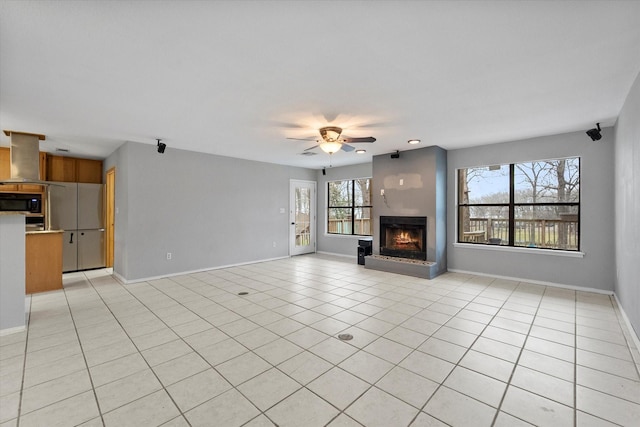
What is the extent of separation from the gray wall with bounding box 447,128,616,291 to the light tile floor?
1.55 ft

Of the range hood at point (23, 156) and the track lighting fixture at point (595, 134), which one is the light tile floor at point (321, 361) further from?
the track lighting fixture at point (595, 134)

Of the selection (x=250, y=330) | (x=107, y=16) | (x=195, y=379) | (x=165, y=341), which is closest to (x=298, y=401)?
(x=195, y=379)

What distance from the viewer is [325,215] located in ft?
26.9

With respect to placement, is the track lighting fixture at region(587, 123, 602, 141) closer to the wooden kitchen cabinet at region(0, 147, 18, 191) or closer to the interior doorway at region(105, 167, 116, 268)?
the interior doorway at region(105, 167, 116, 268)

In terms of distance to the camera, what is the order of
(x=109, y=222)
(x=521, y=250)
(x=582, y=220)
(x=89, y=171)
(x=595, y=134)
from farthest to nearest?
1. (x=89, y=171)
2. (x=109, y=222)
3. (x=521, y=250)
4. (x=582, y=220)
5. (x=595, y=134)

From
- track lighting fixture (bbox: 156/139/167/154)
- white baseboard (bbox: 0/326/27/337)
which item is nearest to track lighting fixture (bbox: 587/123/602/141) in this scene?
track lighting fixture (bbox: 156/139/167/154)

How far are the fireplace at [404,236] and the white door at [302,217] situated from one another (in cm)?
253

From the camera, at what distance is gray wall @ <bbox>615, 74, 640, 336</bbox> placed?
2.68m

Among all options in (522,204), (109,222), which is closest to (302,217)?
(109,222)

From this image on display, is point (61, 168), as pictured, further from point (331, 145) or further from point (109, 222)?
point (331, 145)

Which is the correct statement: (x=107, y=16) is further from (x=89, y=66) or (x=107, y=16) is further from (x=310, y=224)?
(x=310, y=224)

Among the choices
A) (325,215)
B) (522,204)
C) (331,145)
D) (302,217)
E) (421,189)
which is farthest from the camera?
(325,215)

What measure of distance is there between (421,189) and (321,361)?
13.7 ft

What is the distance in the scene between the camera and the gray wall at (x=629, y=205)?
8.80ft
